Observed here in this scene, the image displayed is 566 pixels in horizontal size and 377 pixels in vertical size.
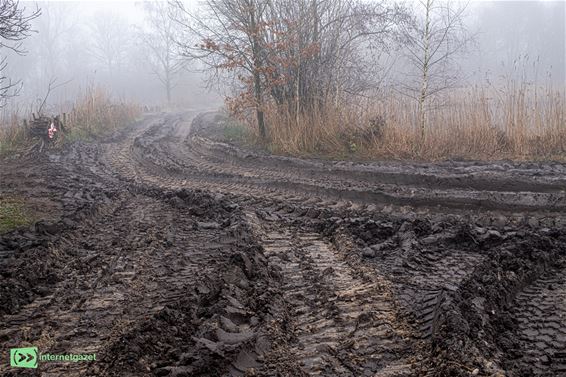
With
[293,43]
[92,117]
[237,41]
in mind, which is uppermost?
[237,41]

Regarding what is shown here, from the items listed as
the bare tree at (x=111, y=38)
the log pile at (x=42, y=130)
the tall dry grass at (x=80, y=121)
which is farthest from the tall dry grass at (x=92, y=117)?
the bare tree at (x=111, y=38)

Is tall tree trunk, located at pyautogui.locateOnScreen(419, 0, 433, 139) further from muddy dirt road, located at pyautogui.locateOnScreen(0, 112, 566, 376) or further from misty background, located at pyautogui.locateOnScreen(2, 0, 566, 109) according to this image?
misty background, located at pyautogui.locateOnScreen(2, 0, 566, 109)

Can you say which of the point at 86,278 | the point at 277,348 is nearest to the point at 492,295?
the point at 277,348

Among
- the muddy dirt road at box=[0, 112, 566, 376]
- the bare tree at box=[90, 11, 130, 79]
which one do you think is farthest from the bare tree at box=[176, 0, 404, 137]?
the bare tree at box=[90, 11, 130, 79]

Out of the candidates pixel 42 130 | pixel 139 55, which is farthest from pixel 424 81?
pixel 139 55

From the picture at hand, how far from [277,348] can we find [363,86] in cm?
1173

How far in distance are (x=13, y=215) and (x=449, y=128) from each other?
894cm

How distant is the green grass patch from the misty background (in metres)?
19.3

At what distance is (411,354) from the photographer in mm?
3154

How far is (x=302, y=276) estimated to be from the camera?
4.61 m

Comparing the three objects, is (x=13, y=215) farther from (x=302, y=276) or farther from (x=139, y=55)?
(x=139, y=55)

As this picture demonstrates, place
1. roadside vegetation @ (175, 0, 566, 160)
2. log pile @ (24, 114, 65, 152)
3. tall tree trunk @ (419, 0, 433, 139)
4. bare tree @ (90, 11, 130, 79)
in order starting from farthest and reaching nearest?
bare tree @ (90, 11, 130, 79), log pile @ (24, 114, 65, 152), tall tree trunk @ (419, 0, 433, 139), roadside vegetation @ (175, 0, 566, 160)

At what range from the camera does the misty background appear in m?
36.7

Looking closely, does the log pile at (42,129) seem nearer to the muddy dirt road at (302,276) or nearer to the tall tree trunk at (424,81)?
the muddy dirt road at (302,276)
